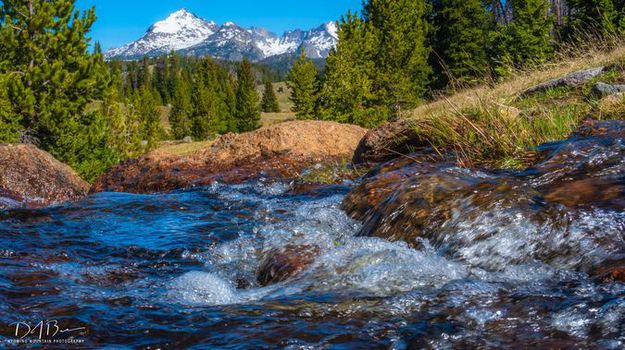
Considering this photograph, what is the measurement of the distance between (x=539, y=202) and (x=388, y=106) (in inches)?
1023

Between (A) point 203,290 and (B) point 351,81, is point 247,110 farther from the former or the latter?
(A) point 203,290

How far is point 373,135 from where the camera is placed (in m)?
9.98

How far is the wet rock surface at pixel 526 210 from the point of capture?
3.80m

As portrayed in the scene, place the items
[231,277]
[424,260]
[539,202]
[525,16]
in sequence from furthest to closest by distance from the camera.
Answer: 1. [525,16]
2. [231,277]
3. [539,202]
4. [424,260]

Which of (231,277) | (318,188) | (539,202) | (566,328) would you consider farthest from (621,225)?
(318,188)

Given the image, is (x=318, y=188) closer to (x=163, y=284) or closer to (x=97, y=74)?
(x=163, y=284)

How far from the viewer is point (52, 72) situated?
808 inches

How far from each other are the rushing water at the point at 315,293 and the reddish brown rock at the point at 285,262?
109 mm

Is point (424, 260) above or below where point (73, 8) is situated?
below

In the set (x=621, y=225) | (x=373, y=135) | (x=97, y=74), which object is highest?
(x=97, y=74)

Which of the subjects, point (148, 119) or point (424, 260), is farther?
point (148, 119)

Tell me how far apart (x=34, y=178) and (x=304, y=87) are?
24.3 m
